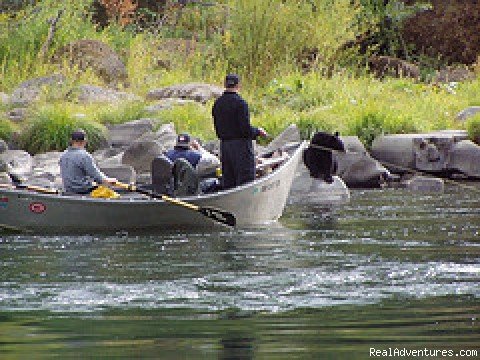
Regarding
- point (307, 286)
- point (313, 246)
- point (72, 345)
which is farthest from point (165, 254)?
point (72, 345)

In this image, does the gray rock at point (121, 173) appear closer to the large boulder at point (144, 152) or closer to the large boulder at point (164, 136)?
the large boulder at point (144, 152)

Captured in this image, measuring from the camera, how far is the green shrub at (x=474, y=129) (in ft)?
84.2

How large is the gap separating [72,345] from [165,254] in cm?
553

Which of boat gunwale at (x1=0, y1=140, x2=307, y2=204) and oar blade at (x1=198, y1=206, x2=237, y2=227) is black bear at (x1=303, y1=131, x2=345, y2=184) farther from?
oar blade at (x1=198, y1=206, x2=237, y2=227)

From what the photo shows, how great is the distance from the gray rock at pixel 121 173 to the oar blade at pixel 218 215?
4.97 meters

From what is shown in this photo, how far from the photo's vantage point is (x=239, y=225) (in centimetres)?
1783

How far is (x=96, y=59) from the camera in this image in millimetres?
29688

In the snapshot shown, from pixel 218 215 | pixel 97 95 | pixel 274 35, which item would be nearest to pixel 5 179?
pixel 218 215

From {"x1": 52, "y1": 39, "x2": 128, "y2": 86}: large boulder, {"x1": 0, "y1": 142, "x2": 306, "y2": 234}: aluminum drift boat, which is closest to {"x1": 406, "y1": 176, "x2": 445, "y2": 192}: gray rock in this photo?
{"x1": 0, "y1": 142, "x2": 306, "y2": 234}: aluminum drift boat

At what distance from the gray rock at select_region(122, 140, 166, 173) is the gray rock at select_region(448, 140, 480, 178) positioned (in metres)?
4.85

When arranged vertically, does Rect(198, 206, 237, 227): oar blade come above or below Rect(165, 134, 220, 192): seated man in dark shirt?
below

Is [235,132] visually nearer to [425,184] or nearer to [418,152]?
[425,184]

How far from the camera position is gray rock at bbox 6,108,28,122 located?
25.8m

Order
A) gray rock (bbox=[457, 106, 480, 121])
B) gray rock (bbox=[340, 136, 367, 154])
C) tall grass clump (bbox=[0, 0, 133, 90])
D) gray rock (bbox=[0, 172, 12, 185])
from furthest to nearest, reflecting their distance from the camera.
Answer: tall grass clump (bbox=[0, 0, 133, 90]) < gray rock (bbox=[457, 106, 480, 121]) < gray rock (bbox=[340, 136, 367, 154]) < gray rock (bbox=[0, 172, 12, 185])
